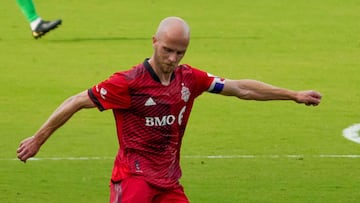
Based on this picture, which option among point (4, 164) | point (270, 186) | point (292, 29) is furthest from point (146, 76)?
point (292, 29)

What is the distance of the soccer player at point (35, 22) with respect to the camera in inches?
890

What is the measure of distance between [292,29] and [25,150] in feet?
51.9

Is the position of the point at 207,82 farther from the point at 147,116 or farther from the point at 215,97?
the point at 215,97

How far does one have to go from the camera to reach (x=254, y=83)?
10.4 m

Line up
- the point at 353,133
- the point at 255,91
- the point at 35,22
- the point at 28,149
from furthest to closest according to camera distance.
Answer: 1. the point at 35,22
2. the point at 353,133
3. the point at 255,91
4. the point at 28,149

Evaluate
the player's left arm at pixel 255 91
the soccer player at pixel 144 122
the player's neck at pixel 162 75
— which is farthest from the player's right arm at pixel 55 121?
the player's left arm at pixel 255 91

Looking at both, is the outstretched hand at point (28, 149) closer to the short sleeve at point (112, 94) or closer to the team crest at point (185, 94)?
the short sleeve at point (112, 94)

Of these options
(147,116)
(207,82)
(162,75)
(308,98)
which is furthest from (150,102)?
(308,98)

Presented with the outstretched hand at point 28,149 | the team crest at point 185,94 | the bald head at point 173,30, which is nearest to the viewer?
the bald head at point 173,30

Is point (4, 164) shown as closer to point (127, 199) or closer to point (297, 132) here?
point (297, 132)

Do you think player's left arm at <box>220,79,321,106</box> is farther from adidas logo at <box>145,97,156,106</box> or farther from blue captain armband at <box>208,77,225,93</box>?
adidas logo at <box>145,97,156,106</box>

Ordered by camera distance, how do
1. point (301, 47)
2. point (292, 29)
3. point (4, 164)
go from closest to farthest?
point (4, 164), point (301, 47), point (292, 29)

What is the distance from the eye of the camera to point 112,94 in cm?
970

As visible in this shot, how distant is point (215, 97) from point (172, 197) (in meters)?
9.29
